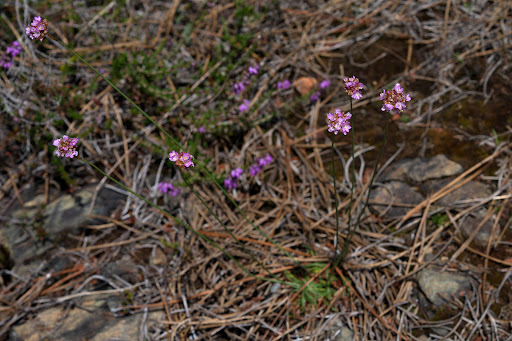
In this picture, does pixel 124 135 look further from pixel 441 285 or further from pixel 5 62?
pixel 441 285

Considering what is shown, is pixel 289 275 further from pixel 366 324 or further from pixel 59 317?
pixel 59 317

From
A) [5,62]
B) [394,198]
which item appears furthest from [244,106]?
[5,62]

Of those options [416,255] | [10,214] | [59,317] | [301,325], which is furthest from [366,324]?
[10,214]

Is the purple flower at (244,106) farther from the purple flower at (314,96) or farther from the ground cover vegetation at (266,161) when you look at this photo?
the purple flower at (314,96)

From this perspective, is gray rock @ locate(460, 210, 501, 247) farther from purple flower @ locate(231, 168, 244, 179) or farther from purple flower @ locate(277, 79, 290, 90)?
purple flower @ locate(277, 79, 290, 90)

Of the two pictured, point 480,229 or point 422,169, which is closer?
point 480,229

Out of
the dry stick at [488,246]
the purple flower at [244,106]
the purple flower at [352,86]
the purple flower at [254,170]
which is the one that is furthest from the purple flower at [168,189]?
the dry stick at [488,246]

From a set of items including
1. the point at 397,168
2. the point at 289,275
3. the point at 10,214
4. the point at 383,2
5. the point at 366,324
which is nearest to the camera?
the point at 366,324
